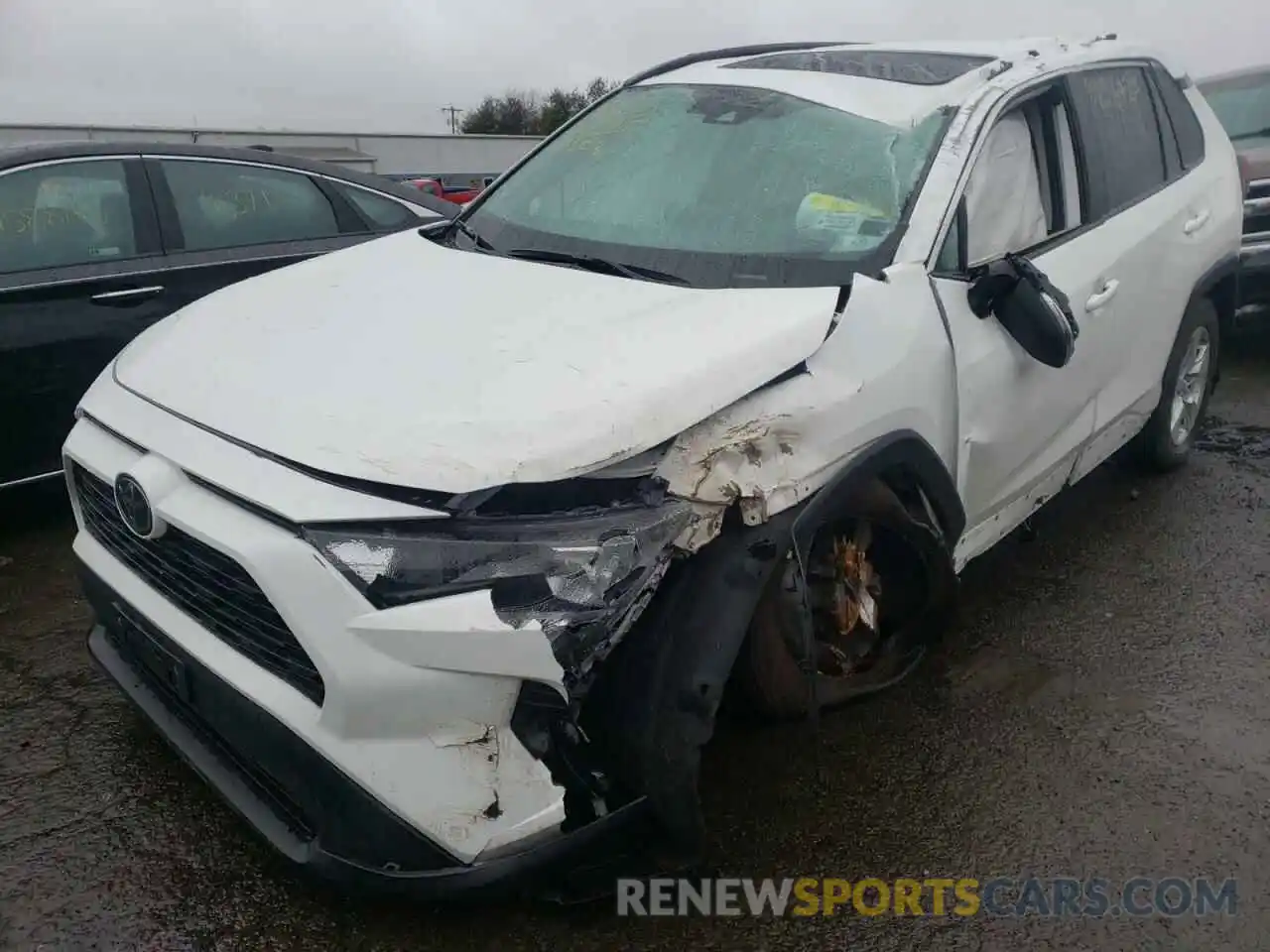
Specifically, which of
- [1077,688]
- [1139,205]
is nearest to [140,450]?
[1077,688]

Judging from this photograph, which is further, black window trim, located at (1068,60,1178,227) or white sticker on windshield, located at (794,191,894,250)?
black window trim, located at (1068,60,1178,227)

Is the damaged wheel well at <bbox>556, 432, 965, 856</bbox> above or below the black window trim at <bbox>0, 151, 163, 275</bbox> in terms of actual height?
below

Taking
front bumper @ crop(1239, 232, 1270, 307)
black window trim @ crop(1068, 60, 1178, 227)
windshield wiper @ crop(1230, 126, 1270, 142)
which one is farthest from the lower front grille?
windshield wiper @ crop(1230, 126, 1270, 142)

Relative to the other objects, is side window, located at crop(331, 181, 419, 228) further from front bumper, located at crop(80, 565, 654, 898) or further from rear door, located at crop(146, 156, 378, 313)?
front bumper, located at crop(80, 565, 654, 898)

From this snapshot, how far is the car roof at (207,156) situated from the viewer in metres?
3.84

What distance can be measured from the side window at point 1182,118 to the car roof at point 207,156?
3.13m

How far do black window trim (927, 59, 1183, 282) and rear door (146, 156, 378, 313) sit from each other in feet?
9.45

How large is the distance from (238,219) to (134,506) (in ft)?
8.69

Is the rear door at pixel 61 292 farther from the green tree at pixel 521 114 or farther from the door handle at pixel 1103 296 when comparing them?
the green tree at pixel 521 114

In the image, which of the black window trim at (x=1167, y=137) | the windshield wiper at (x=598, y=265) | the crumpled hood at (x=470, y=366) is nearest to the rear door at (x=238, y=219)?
the crumpled hood at (x=470, y=366)

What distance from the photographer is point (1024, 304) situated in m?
2.65

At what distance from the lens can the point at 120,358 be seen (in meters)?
2.63

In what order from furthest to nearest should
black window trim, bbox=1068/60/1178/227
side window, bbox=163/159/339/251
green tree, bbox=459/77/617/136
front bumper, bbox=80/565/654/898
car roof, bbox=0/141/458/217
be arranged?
green tree, bbox=459/77/617/136, side window, bbox=163/159/339/251, car roof, bbox=0/141/458/217, black window trim, bbox=1068/60/1178/227, front bumper, bbox=80/565/654/898

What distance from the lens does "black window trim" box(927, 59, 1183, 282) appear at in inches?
105
